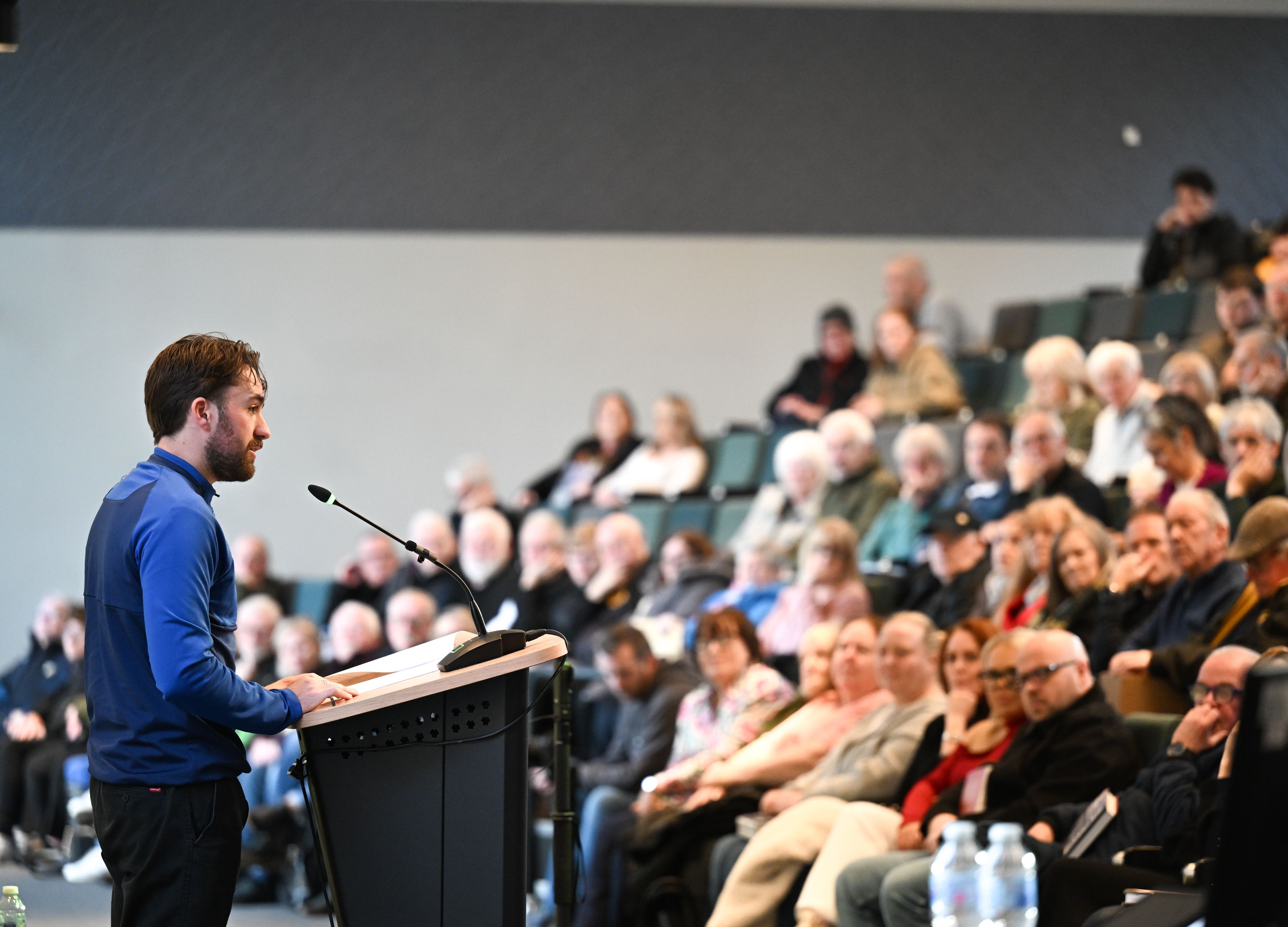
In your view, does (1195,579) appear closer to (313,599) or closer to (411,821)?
(411,821)

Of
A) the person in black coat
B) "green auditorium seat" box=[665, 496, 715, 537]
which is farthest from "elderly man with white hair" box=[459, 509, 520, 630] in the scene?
the person in black coat

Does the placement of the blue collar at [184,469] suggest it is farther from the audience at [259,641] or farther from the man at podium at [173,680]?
the audience at [259,641]

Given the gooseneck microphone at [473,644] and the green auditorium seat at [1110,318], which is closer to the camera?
the gooseneck microphone at [473,644]

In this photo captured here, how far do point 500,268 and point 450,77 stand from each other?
2756 millimetres

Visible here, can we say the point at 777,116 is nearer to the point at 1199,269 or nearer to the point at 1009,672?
the point at 1199,269

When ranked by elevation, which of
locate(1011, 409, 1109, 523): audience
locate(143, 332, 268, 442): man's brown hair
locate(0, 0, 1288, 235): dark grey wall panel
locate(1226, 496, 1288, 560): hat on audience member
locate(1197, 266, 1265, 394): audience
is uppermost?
locate(0, 0, 1288, 235): dark grey wall panel

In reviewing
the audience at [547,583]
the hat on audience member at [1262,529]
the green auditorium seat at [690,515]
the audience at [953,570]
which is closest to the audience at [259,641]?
the audience at [547,583]

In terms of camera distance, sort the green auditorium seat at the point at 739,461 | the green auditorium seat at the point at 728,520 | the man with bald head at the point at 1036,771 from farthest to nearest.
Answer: the green auditorium seat at the point at 739,461, the green auditorium seat at the point at 728,520, the man with bald head at the point at 1036,771

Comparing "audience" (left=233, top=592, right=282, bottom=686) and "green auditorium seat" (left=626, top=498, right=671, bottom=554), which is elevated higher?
"green auditorium seat" (left=626, top=498, right=671, bottom=554)

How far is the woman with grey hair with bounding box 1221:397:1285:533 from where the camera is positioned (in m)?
4.00

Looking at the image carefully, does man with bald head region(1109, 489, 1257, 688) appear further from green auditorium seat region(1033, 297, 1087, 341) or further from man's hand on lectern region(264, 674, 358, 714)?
green auditorium seat region(1033, 297, 1087, 341)

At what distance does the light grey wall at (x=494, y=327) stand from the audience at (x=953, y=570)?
324cm

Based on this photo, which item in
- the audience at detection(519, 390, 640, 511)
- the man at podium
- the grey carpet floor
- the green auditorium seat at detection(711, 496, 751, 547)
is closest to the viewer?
the man at podium

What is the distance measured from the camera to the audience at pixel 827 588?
4543 mm
